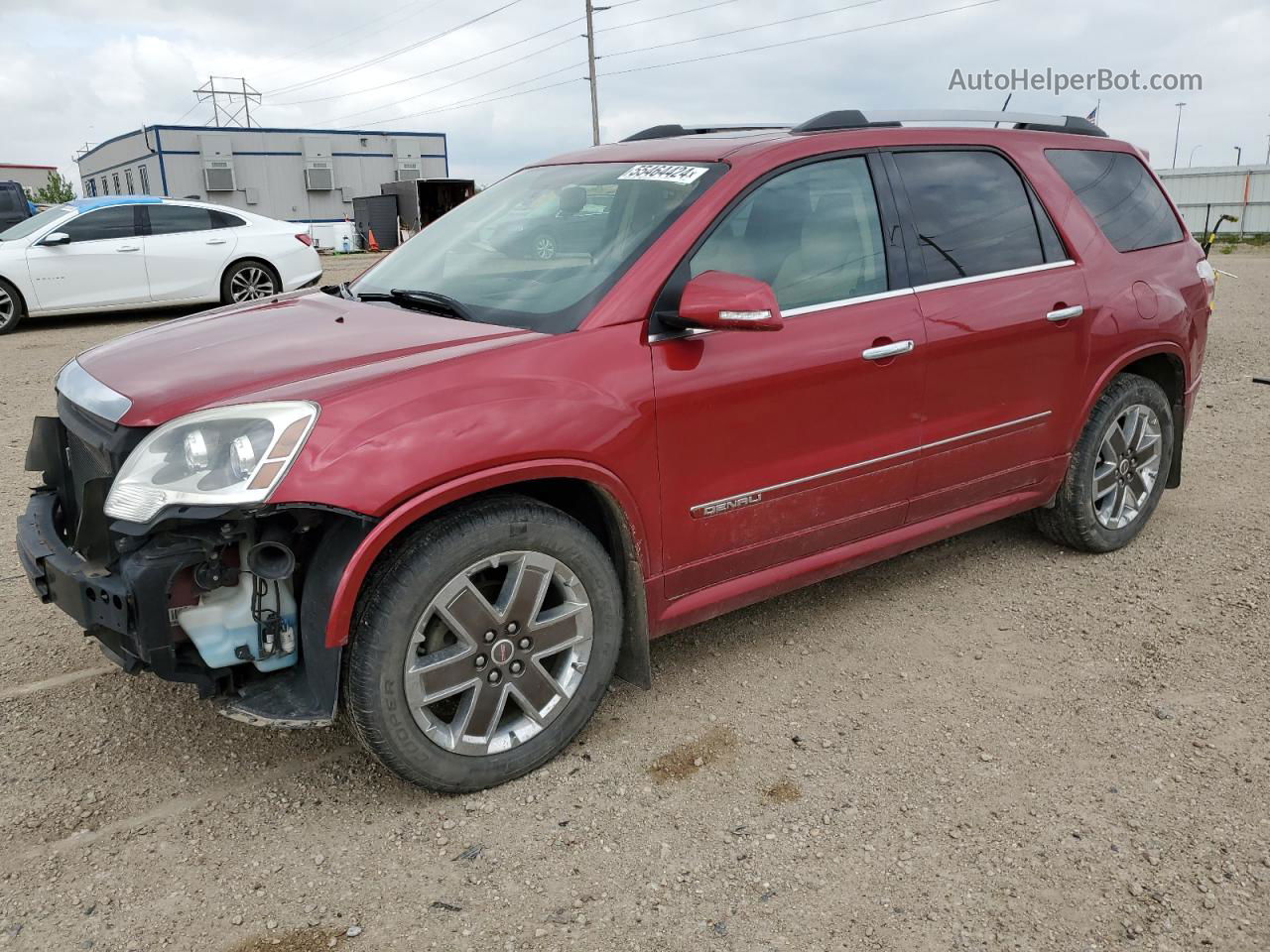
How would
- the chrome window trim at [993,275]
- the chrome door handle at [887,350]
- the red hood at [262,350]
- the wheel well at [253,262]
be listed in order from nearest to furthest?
the red hood at [262,350]
the chrome door handle at [887,350]
the chrome window trim at [993,275]
the wheel well at [253,262]

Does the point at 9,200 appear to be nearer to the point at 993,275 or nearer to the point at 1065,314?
the point at 993,275

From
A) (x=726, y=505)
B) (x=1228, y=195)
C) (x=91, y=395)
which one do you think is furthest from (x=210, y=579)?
(x=1228, y=195)

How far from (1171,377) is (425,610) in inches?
148

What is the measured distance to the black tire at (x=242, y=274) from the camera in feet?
41.7

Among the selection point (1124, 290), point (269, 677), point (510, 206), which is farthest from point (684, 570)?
point (1124, 290)

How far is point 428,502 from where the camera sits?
2598mm

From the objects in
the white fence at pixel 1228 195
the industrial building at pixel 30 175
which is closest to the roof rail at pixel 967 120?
the white fence at pixel 1228 195

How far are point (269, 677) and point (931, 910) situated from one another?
70.3 inches

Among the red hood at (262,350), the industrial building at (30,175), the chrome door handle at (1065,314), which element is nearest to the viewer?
the red hood at (262,350)

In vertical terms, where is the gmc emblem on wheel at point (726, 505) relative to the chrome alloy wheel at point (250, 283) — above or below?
below

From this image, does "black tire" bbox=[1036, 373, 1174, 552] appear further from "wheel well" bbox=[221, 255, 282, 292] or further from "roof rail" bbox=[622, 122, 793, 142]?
"wheel well" bbox=[221, 255, 282, 292]

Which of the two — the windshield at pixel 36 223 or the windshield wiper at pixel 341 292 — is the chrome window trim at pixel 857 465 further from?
the windshield at pixel 36 223

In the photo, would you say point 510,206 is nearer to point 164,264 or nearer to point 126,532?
point 126,532

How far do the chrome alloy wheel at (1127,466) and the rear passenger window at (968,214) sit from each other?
974 mm
